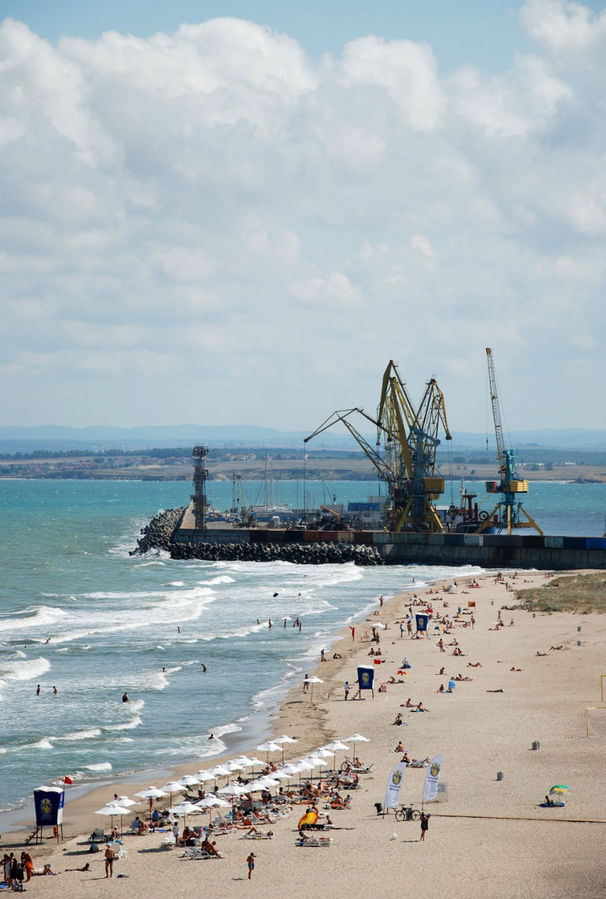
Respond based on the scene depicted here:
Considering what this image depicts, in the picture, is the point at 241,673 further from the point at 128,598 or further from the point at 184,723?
the point at 128,598

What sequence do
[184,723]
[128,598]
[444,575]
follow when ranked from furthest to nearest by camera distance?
[444,575] → [128,598] → [184,723]

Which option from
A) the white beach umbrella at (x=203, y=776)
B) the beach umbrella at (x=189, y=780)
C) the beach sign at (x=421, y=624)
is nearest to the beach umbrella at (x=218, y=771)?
the white beach umbrella at (x=203, y=776)

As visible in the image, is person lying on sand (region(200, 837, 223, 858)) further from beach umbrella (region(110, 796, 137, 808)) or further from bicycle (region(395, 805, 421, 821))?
bicycle (region(395, 805, 421, 821))

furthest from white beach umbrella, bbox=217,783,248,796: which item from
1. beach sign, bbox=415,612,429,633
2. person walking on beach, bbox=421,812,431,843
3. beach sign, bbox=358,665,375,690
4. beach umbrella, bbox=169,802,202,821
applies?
beach sign, bbox=415,612,429,633

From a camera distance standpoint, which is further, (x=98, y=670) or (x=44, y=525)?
(x=44, y=525)

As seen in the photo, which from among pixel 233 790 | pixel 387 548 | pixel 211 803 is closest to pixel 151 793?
pixel 211 803

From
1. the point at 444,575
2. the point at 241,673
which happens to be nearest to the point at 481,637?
the point at 241,673

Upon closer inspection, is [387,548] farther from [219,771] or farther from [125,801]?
[125,801]

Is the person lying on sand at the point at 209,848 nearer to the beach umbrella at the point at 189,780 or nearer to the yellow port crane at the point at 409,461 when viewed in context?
the beach umbrella at the point at 189,780
